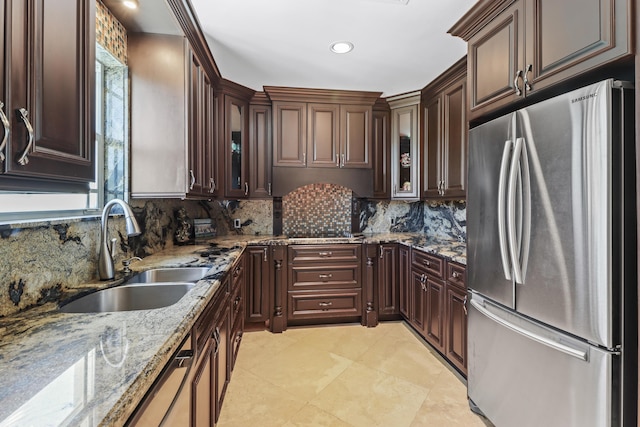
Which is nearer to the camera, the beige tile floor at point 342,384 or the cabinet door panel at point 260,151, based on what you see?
the beige tile floor at point 342,384

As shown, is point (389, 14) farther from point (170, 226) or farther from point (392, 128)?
point (170, 226)

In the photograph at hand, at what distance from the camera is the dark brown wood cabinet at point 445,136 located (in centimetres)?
249

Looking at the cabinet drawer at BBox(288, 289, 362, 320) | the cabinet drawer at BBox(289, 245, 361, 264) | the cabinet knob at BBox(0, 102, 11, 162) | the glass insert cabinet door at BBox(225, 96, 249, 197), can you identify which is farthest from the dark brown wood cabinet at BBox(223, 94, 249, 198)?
the cabinet knob at BBox(0, 102, 11, 162)

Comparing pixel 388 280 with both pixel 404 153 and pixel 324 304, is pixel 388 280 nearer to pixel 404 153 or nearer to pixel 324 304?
pixel 324 304

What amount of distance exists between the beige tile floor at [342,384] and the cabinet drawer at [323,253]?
29.2 inches

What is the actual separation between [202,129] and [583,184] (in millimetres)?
2378

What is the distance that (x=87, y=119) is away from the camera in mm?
943

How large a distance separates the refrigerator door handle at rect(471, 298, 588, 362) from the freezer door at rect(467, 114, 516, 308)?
10cm

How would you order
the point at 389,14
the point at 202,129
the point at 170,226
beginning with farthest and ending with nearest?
1. the point at 170,226
2. the point at 202,129
3. the point at 389,14

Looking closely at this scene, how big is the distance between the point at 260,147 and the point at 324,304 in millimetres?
1843

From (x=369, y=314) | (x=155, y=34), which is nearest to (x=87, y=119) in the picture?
(x=155, y=34)

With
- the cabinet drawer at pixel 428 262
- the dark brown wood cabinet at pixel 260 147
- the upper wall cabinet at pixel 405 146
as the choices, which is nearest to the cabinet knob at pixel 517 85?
the cabinet drawer at pixel 428 262

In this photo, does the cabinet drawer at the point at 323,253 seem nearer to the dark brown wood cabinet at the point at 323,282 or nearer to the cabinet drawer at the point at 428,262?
the dark brown wood cabinet at the point at 323,282

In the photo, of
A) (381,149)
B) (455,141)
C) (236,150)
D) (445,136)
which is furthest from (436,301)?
(236,150)
